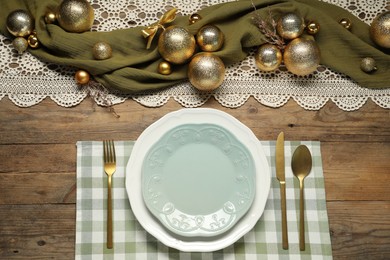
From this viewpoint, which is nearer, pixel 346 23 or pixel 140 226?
pixel 140 226

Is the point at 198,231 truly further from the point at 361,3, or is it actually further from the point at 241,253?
the point at 361,3

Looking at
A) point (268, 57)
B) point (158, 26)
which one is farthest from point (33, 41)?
point (268, 57)

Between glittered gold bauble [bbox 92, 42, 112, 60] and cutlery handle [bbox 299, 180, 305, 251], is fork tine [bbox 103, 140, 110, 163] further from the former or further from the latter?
cutlery handle [bbox 299, 180, 305, 251]

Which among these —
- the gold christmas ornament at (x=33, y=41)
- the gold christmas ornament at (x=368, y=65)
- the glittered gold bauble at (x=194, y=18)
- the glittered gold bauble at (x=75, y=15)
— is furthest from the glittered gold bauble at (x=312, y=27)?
the gold christmas ornament at (x=33, y=41)

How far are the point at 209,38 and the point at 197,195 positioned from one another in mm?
314

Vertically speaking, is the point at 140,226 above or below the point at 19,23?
below

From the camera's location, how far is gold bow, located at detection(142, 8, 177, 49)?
0.93m

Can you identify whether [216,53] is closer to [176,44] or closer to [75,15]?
[176,44]

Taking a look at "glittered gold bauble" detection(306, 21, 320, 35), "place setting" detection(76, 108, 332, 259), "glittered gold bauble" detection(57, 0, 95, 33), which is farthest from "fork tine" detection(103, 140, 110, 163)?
"glittered gold bauble" detection(306, 21, 320, 35)

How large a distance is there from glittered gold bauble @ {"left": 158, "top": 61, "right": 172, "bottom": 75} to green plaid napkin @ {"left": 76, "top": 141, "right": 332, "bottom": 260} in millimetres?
159

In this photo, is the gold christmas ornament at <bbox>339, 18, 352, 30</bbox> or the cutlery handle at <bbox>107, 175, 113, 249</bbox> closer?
the cutlery handle at <bbox>107, 175, 113, 249</bbox>

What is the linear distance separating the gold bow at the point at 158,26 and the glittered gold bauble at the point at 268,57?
0.64 ft

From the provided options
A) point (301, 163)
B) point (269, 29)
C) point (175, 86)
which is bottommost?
point (301, 163)

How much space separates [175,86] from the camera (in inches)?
37.7
